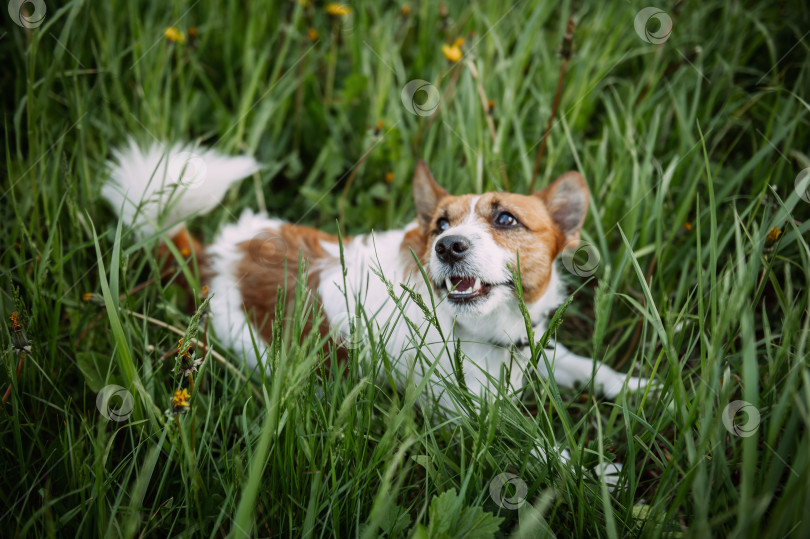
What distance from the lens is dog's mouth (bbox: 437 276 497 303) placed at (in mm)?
1974

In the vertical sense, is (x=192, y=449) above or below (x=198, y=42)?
below

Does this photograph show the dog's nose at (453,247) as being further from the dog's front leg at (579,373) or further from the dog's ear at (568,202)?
the dog's front leg at (579,373)

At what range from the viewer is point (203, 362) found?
145 centimetres

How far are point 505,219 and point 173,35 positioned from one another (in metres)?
2.27

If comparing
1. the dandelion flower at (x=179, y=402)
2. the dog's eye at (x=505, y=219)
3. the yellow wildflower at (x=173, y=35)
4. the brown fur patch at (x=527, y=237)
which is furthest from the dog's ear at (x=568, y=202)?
the yellow wildflower at (x=173, y=35)

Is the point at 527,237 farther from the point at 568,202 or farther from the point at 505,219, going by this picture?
the point at 568,202

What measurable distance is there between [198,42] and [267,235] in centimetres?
167

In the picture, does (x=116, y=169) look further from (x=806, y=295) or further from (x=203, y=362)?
(x=806, y=295)

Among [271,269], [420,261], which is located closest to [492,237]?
[420,261]

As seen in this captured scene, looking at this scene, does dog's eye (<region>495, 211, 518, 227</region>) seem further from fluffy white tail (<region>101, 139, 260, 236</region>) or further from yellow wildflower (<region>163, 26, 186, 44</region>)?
yellow wildflower (<region>163, 26, 186, 44</region>)

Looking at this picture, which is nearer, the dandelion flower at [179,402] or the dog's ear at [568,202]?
the dandelion flower at [179,402]

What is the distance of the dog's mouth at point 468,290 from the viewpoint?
197 centimetres

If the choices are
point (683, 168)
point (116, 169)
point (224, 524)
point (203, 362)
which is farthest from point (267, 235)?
point (683, 168)

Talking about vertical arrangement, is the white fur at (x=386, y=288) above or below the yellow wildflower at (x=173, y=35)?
below
